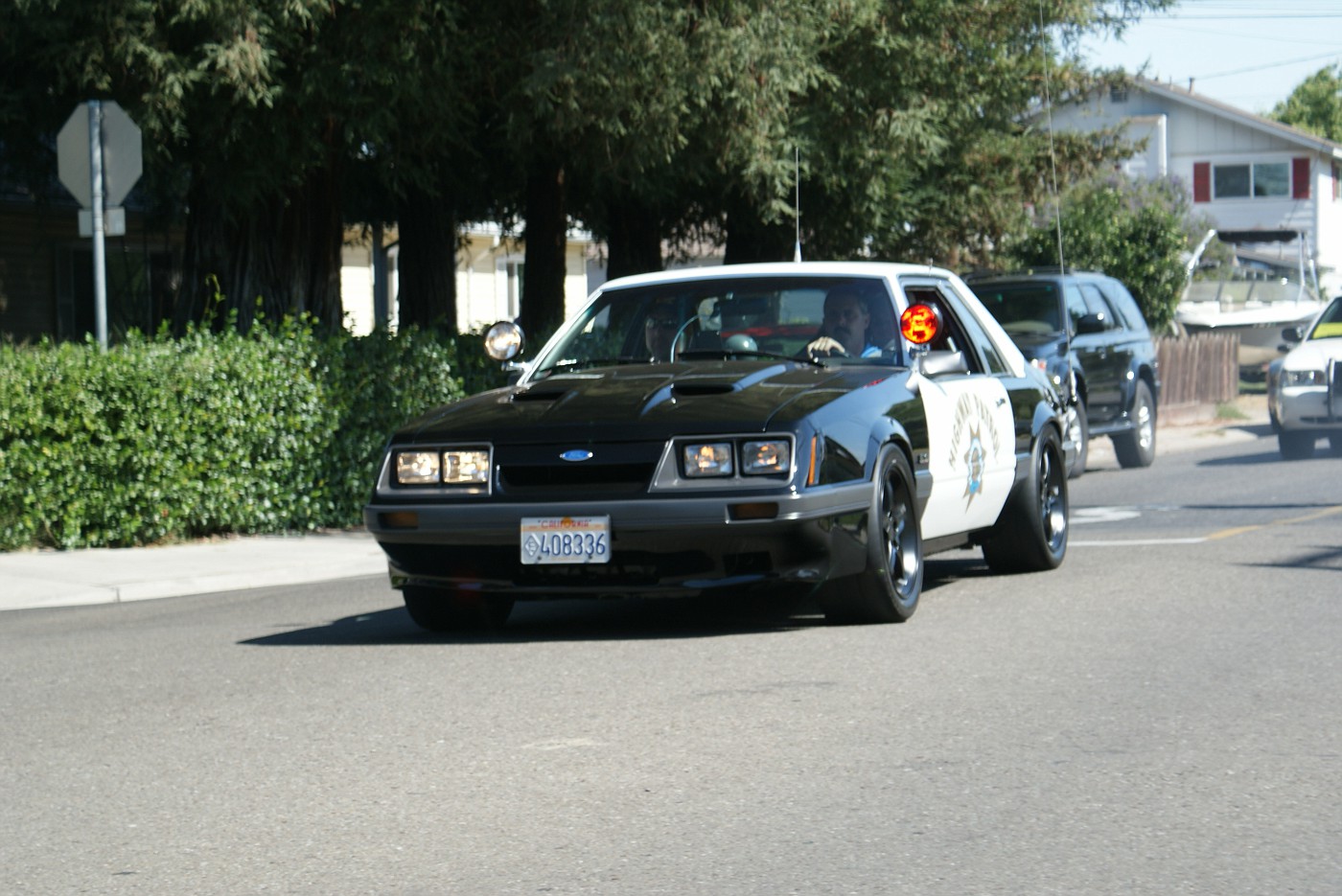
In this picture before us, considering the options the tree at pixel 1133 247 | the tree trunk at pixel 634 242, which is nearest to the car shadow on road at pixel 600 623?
the tree trunk at pixel 634 242

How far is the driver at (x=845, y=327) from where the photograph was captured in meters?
8.93

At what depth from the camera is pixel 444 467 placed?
317 inches

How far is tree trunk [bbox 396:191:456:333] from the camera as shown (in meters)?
21.8

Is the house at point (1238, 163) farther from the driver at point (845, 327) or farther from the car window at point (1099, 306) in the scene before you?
the driver at point (845, 327)

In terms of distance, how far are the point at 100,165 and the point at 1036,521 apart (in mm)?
6790

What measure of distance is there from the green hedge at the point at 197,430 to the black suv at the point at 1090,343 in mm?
6297

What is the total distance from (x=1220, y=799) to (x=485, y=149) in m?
16.1

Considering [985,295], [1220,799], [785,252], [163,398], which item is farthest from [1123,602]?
[785,252]

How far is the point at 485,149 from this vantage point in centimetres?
2044

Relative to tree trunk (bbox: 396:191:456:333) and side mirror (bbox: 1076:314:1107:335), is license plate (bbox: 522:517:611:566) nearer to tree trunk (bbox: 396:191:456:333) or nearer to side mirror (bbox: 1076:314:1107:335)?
side mirror (bbox: 1076:314:1107:335)

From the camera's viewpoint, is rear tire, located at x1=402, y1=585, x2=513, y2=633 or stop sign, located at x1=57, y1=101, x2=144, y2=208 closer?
rear tire, located at x1=402, y1=585, x2=513, y2=633

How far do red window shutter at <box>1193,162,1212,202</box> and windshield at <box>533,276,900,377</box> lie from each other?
2245 inches

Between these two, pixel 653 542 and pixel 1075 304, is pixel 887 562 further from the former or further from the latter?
pixel 1075 304

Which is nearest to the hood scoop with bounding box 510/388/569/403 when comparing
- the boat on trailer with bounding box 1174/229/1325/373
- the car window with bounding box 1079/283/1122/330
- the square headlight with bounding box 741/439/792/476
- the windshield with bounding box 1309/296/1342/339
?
the square headlight with bounding box 741/439/792/476
